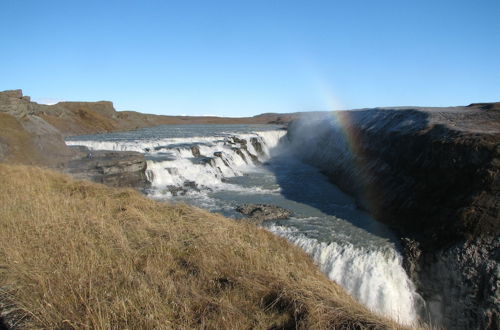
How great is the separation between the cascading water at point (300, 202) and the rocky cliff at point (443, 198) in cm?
68

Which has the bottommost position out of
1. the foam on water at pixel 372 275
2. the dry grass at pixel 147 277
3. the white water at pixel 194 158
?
the foam on water at pixel 372 275

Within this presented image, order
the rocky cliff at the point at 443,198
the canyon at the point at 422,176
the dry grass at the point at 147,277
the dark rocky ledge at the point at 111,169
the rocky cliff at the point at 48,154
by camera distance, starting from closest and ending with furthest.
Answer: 1. the dry grass at the point at 147,277
2. the rocky cliff at the point at 443,198
3. the canyon at the point at 422,176
4. the rocky cliff at the point at 48,154
5. the dark rocky ledge at the point at 111,169

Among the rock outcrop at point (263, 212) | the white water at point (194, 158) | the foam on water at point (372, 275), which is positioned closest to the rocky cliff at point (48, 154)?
the white water at point (194, 158)

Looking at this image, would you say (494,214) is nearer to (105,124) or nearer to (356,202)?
(356,202)

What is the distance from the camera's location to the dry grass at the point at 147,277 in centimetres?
364

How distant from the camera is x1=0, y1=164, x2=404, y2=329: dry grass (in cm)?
364

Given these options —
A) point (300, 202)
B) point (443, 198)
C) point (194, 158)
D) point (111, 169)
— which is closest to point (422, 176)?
point (443, 198)

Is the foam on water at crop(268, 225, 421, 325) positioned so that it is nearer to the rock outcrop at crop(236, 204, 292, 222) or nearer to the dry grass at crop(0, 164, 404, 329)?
the rock outcrop at crop(236, 204, 292, 222)

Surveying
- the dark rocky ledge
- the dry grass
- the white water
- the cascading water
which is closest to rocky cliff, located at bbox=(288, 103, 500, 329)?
the cascading water

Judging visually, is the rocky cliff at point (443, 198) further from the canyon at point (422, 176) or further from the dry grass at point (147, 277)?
the dry grass at point (147, 277)

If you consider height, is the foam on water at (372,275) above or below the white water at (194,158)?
below

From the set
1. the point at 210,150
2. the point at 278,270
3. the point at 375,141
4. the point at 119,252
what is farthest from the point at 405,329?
the point at 210,150

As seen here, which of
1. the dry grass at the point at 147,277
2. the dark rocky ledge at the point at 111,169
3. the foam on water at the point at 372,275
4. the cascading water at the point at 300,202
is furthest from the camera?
the dark rocky ledge at the point at 111,169

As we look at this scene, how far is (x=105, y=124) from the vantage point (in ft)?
178
